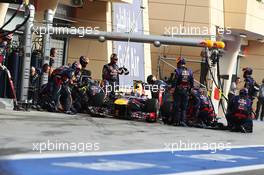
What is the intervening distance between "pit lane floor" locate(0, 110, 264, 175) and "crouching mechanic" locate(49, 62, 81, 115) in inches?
19.7

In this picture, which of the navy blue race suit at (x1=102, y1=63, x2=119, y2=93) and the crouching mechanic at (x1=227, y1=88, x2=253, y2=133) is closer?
the crouching mechanic at (x1=227, y1=88, x2=253, y2=133)

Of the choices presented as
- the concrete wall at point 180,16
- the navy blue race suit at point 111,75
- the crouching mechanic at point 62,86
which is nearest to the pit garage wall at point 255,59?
the concrete wall at point 180,16

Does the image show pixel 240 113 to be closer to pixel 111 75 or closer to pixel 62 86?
pixel 111 75

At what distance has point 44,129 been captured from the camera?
37.1 feet

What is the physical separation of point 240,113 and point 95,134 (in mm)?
5529

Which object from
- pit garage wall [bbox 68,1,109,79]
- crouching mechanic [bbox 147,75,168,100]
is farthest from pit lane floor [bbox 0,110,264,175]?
pit garage wall [bbox 68,1,109,79]

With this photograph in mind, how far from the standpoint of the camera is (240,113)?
15.6 metres

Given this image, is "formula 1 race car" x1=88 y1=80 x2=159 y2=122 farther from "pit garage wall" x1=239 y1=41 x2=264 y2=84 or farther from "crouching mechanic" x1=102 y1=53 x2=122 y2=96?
"pit garage wall" x1=239 y1=41 x2=264 y2=84

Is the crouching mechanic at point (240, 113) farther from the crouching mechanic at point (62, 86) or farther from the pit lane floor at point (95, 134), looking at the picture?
the crouching mechanic at point (62, 86)

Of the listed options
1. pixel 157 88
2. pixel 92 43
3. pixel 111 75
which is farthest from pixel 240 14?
pixel 111 75

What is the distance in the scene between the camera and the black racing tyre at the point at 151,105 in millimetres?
15484

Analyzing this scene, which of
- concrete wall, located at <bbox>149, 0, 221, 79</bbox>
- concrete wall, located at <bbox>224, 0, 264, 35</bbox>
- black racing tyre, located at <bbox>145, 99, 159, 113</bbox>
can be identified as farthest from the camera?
concrete wall, located at <bbox>224, 0, 264, 35</bbox>

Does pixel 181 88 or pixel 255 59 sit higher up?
pixel 255 59

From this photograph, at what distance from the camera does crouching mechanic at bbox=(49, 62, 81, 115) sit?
15.1 metres
